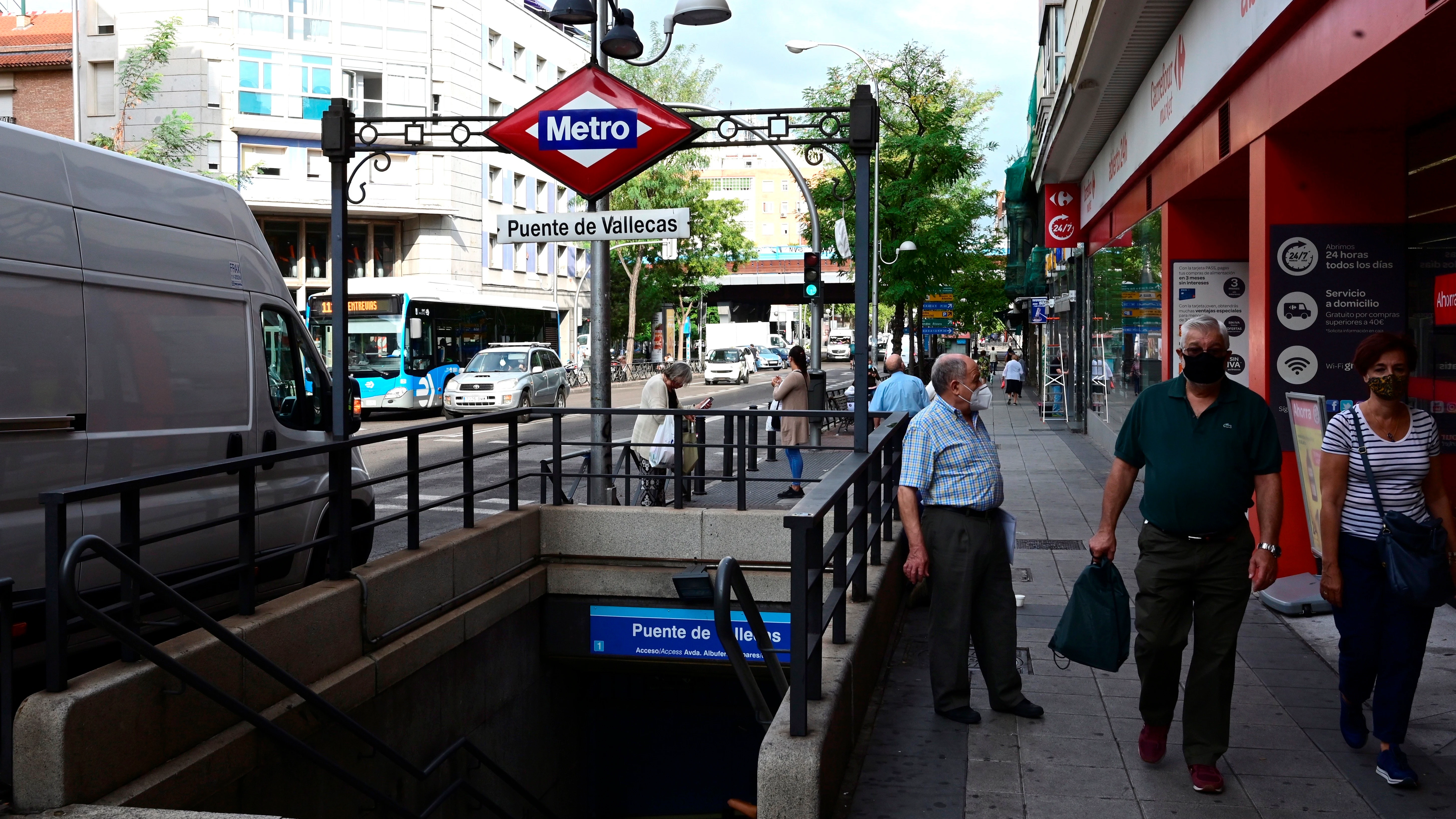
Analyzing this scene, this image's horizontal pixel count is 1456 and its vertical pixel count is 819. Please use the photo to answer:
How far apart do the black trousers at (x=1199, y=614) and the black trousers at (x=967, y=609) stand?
872mm

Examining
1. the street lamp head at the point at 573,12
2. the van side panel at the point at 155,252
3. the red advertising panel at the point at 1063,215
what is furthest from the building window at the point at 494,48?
the van side panel at the point at 155,252

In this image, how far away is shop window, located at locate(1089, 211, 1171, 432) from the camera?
46.8ft

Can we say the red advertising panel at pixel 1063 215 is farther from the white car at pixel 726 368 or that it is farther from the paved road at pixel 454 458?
the white car at pixel 726 368

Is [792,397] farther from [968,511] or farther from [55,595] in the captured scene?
[55,595]

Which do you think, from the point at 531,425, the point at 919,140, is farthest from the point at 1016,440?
the point at 919,140

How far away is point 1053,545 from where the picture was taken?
36.3 feet

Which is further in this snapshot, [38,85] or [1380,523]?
[38,85]

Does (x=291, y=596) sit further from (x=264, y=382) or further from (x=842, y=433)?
(x=842, y=433)

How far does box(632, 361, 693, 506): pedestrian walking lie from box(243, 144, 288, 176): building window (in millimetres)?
Result: 34519

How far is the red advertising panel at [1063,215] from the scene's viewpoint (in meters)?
23.6

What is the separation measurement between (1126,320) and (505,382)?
15805mm

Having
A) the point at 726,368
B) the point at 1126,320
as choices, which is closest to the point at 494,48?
the point at 726,368

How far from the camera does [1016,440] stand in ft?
75.1

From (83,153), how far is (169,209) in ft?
2.29
